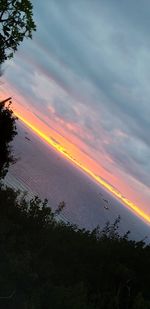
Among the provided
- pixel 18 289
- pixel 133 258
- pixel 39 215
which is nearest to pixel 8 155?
pixel 39 215

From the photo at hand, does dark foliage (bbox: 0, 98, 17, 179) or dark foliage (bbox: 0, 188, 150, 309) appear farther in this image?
dark foliage (bbox: 0, 98, 17, 179)

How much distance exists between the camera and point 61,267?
1104cm

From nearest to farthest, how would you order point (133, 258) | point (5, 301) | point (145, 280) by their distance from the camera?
point (5, 301)
point (145, 280)
point (133, 258)

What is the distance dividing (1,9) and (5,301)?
7.96 meters

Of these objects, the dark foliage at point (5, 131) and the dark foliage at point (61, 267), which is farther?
the dark foliage at point (5, 131)

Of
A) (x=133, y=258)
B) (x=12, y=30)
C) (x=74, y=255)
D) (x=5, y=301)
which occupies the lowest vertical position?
(x=5, y=301)

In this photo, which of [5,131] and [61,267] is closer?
[61,267]

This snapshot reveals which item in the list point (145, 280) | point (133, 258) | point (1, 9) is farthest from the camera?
point (1, 9)

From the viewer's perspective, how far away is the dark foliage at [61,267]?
8109mm

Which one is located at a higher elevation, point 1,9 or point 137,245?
point 1,9

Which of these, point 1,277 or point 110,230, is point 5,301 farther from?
point 110,230

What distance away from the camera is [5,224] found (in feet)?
37.2

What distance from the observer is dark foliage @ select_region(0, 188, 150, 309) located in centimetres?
811

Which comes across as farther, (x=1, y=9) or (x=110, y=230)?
(x=110, y=230)
